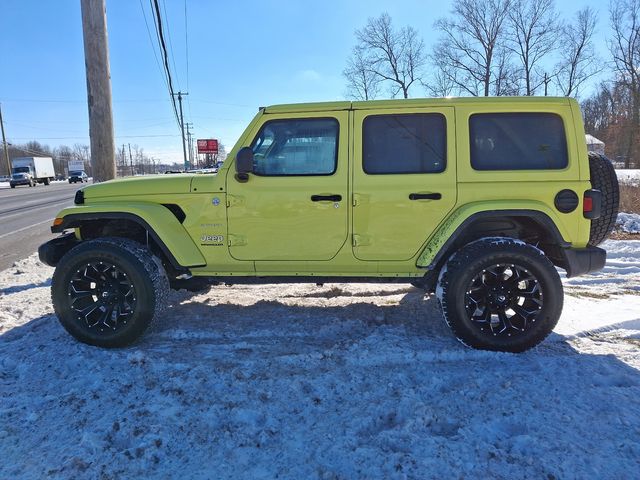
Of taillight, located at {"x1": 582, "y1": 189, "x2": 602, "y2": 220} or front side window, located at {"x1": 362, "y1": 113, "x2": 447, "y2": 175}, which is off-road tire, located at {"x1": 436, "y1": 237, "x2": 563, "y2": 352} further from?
front side window, located at {"x1": 362, "y1": 113, "x2": 447, "y2": 175}

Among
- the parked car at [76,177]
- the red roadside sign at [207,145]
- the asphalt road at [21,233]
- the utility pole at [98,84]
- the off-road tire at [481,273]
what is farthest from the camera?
the parked car at [76,177]

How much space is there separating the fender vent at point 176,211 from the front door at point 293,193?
0.43 m

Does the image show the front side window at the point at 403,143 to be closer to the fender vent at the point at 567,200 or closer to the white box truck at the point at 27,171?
the fender vent at the point at 567,200

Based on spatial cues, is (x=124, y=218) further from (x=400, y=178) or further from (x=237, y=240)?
(x=400, y=178)

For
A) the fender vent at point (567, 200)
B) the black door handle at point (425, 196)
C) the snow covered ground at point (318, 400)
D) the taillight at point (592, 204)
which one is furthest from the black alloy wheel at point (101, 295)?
the taillight at point (592, 204)

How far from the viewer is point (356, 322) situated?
13.7 ft

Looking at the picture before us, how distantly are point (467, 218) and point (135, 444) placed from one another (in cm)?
286

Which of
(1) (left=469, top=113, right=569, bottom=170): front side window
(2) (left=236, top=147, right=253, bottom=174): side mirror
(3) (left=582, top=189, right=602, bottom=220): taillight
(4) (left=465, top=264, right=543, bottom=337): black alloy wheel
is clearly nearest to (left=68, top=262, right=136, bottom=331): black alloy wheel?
(2) (left=236, top=147, right=253, bottom=174): side mirror

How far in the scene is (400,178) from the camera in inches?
144

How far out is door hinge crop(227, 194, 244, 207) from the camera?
376 centimetres

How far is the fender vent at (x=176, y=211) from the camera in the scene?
3844mm

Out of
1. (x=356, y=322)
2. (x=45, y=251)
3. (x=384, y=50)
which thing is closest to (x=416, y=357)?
(x=356, y=322)

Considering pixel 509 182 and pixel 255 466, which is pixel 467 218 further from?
pixel 255 466

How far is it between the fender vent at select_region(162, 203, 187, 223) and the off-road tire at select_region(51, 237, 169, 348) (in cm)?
42
